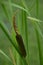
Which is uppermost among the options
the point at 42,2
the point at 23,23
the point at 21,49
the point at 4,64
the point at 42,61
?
the point at 21,49

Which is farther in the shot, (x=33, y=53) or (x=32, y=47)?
(x=32, y=47)

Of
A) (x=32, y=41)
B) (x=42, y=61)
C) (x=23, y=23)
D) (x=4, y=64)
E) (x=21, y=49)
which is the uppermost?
(x=21, y=49)

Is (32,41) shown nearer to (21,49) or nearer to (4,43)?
(4,43)

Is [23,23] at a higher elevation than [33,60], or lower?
higher

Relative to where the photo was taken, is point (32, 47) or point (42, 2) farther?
point (42, 2)

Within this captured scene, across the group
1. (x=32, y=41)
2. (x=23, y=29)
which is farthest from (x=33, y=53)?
(x=23, y=29)

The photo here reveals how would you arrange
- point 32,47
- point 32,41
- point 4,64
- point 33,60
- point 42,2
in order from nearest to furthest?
point 4,64, point 33,60, point 32,47, point 32,41, point 42,2

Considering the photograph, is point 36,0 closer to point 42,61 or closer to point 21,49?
point 42,61

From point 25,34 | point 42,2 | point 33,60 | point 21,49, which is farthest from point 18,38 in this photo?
point 42,2

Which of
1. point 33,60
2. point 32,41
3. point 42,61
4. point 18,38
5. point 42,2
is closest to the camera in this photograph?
point 18,38
